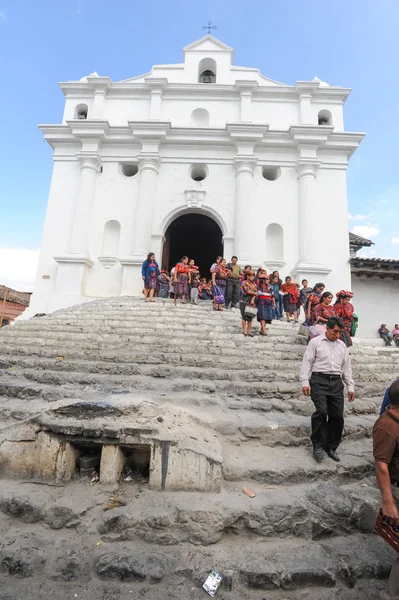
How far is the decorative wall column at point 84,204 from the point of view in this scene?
513 inches

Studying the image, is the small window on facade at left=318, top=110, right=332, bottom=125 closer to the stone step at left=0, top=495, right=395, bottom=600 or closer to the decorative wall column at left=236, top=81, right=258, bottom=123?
the decorative wall column at left=236, top=81, right=258, bottom=123

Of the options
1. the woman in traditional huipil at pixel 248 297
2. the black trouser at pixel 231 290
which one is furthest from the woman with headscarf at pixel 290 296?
the woman in traditional huipil at pixel 248 297

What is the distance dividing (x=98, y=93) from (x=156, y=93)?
2.68 metres

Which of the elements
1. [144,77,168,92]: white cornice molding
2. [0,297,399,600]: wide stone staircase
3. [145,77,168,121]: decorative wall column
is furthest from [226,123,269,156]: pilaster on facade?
[0,297,399,600]: wide stone staircase

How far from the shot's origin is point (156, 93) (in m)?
14.7

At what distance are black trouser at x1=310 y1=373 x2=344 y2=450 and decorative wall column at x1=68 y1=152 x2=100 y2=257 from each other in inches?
447

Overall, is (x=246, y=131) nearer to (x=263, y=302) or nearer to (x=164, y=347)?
(x=263, y=302)

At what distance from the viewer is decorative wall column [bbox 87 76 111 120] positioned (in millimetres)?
14578

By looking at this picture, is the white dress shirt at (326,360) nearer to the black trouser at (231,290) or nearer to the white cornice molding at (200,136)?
the black trouser at (231,290)

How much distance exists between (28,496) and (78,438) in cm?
56

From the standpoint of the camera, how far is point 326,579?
89.7 inches

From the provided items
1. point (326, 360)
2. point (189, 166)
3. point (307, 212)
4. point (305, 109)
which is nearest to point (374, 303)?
point (307, 212)

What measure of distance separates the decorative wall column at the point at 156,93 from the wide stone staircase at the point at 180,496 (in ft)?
44.5

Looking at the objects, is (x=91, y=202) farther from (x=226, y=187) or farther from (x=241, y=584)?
Answer: (x=241, y=584)
